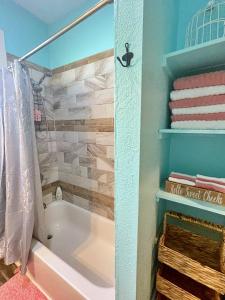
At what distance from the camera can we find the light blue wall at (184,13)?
876 mm

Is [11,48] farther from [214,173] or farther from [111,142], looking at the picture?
[214,173]

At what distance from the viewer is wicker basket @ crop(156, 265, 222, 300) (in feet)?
2.72

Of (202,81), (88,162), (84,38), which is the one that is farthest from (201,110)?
(84,38)

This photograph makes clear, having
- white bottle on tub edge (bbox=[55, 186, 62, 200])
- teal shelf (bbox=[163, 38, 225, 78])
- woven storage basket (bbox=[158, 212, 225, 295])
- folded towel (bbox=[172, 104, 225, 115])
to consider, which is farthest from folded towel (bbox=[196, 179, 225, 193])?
white bottle on tub edge (bbox=[55, 186, 62, 200])

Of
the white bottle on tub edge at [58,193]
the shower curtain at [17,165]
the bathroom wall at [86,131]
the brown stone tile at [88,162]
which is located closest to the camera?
the shower curtain at [17,165]

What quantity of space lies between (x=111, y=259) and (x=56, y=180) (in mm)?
1128

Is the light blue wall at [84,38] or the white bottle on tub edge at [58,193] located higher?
the light blue wall at [84,38]

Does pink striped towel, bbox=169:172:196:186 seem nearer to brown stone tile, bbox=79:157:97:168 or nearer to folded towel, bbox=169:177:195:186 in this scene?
folded towel, bbox=169:177:195:186

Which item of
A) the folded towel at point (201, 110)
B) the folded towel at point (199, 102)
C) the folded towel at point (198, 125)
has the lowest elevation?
the folded towel at point (198, 125)

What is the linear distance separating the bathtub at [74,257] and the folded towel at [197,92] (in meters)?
1.18

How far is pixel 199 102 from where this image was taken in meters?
0.76

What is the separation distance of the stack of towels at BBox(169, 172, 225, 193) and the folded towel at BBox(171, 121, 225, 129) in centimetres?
25

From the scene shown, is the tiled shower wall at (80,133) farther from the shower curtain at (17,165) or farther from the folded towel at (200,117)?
the folded towel at (200,117)

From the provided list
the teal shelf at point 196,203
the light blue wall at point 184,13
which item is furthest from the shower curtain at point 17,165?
the light blue wall at point 184,13
